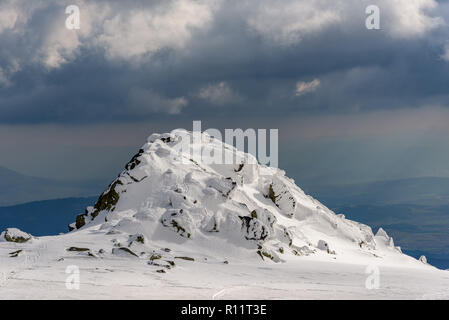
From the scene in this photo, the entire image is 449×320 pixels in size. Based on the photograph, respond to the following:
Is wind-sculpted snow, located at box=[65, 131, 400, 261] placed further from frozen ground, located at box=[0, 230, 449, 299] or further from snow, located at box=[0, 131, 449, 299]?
frozen ground, located at box=[0, 230, 449, 299]

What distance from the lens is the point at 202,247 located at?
5338 cm

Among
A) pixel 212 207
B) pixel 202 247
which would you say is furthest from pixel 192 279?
pixel 212 207

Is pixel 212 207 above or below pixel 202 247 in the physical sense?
above

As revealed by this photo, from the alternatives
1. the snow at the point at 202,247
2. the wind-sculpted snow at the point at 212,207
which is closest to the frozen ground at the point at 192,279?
the snow at the point at 202,247

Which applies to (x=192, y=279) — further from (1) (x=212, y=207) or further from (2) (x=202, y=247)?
(1) (x=212, y=207)

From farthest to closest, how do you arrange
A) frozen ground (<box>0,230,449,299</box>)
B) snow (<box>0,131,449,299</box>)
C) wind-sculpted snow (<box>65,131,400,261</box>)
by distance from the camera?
wind-sculpted snow (<box>65,131,400,261</box>) → snow (<box>0,131,449,299</box>) → frozen ground (<box>0,230,449,299</box>)

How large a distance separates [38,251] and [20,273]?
9.05 meters

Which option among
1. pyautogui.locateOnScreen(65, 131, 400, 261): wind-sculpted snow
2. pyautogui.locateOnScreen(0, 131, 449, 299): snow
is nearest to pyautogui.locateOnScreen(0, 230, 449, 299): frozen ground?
pyautogui.locateOnScreen(0, 131, 449, 299): snow

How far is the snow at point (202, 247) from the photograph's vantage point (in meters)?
38.3

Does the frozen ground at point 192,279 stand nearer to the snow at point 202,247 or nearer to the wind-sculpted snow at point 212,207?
the snow at point 202,247

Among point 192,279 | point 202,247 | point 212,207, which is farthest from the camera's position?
point 212,207

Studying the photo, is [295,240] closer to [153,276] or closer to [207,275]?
[207,275]

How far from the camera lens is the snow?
38.3 m
